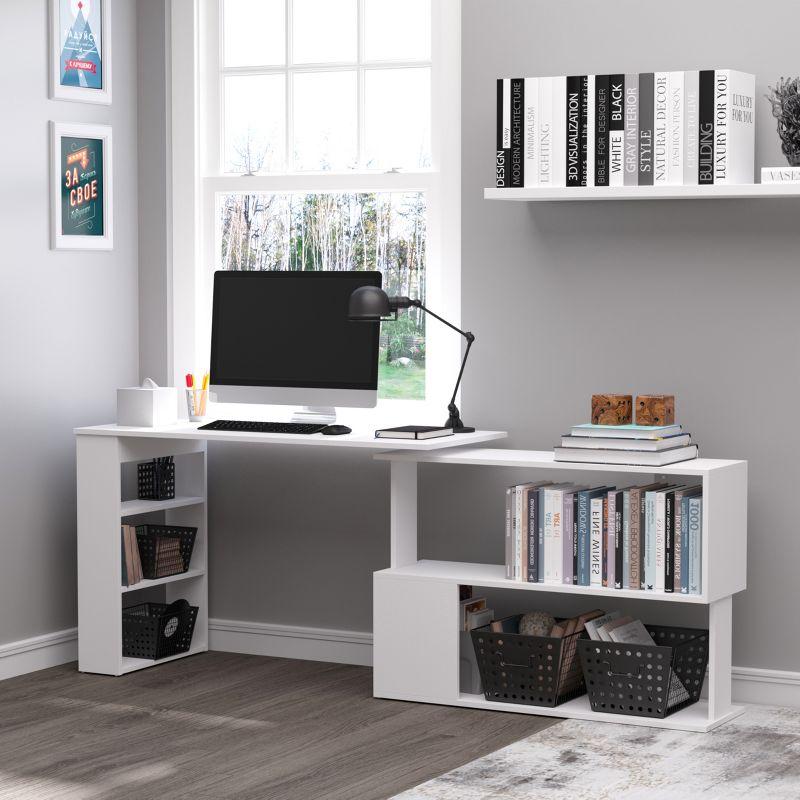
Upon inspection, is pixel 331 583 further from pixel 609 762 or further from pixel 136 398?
pixel 609 762

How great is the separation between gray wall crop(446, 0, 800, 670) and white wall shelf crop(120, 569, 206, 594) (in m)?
0.79

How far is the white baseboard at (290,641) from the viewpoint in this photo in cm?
438

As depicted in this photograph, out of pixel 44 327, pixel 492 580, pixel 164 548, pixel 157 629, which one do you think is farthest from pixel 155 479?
pixel 492 580

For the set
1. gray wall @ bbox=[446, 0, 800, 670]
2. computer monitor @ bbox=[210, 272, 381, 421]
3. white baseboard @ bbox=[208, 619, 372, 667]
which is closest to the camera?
gray wall @ bbox=[446, 0, 800, 670]

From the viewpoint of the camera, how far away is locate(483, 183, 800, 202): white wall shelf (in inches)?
141

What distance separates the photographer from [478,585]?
12.5 feet

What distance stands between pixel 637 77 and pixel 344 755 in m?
1.97

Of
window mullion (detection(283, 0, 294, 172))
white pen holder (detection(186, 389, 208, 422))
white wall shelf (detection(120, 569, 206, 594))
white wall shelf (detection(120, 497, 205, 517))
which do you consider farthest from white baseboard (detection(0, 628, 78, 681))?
window mullion (detection(283, 0, 294, 172))

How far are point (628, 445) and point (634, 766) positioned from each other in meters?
0.84

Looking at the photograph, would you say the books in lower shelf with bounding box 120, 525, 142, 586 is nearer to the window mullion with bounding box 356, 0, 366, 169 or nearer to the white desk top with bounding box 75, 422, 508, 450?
the white desk top with bounding box 75, 422, 508, 450

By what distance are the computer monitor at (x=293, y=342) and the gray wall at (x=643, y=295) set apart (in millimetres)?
359

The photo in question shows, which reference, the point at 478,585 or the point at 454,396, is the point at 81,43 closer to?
the point at 454,396

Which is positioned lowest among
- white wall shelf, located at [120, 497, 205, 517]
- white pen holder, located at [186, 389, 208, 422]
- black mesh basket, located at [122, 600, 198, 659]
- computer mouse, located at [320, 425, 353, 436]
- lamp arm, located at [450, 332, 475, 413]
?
black mesh basket, located at [122, 600, 198, 659]

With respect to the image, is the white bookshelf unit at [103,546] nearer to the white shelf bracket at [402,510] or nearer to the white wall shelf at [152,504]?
the white wall shelf at [152,504]
